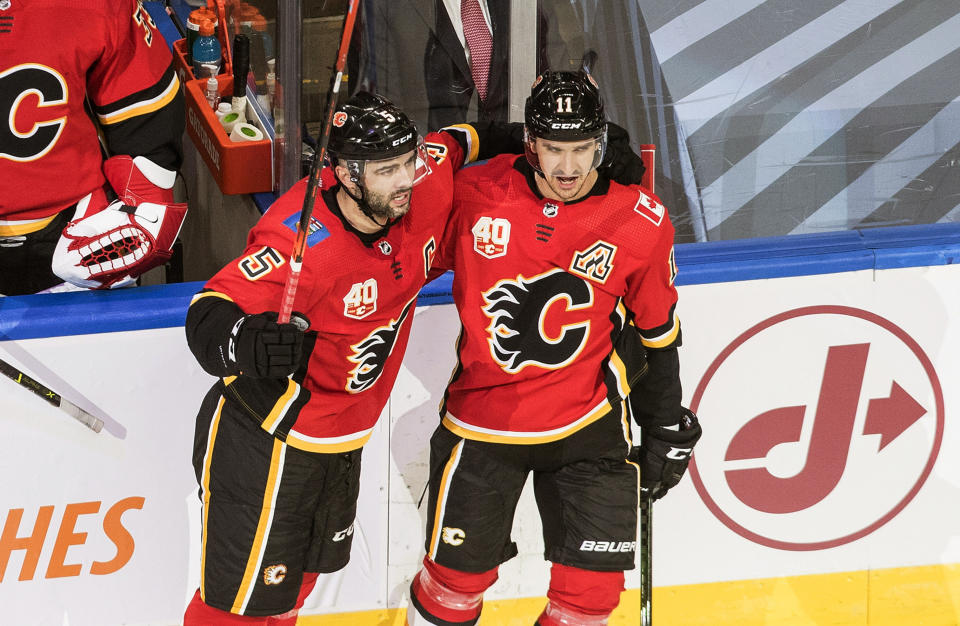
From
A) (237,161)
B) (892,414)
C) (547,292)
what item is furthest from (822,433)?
(237,161)

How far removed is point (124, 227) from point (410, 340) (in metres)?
0.71

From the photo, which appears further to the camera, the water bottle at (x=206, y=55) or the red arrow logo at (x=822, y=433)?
the water bottle at (x=206, y=55)

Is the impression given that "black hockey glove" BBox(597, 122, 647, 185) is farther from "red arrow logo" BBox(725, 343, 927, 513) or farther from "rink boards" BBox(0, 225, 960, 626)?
"red arrow logo" BBox(725, 343, 927, 513)

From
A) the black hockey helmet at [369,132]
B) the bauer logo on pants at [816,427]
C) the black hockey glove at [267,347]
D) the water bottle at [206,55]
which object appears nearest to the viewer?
the black hockey glove at [267,347]

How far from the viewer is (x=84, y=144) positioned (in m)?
2.88

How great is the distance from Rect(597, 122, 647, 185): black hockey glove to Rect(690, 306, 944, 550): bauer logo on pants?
0.63 m

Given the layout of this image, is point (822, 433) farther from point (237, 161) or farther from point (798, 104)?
point (237, 161)

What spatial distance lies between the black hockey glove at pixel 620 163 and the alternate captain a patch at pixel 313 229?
60 centimetres

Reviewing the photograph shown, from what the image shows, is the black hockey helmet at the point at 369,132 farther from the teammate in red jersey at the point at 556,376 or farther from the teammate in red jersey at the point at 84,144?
the teammate in red jersey at the point at 84,144

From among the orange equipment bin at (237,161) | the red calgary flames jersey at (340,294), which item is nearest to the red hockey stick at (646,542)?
the red calgary flames jersey at (340,294)

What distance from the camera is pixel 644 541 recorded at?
2.89 meters

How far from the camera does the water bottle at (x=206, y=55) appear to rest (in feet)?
14.9

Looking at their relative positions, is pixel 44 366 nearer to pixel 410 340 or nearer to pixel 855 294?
pixel 410 340

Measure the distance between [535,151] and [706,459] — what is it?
40.2 inches
